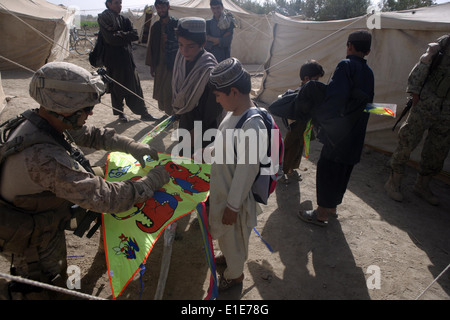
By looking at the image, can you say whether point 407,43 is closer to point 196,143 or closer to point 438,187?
point 438,187

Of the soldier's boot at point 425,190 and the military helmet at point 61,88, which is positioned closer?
the military helmet at point 61,88

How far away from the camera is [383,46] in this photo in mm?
5195

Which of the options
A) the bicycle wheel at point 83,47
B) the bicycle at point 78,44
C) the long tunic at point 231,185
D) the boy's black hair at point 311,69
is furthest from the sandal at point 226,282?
the bicycle wheel at point 83,47

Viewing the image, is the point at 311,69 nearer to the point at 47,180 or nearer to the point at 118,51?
the point at 47,180

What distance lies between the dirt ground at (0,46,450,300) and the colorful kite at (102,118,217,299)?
2.15ft

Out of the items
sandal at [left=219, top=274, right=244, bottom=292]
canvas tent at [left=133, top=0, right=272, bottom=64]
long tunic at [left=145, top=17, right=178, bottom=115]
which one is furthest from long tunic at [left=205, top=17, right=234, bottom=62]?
canvas tent at [left=133, top=0, right=272, bottom=64]

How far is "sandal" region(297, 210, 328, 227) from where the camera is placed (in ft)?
10.8

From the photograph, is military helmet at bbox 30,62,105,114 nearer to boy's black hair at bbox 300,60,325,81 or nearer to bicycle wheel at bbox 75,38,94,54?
boy's black hair at bbox 300,60,325,81

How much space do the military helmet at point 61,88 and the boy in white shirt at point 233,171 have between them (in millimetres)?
810

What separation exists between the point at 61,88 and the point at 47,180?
556 millimetres

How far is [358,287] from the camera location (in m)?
2.56

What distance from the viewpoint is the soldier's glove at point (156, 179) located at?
214 centimetres

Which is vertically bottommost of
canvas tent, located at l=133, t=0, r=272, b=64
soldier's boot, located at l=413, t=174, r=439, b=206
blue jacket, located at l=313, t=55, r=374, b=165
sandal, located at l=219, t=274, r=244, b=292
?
sandal, located at l=219, t=274, r=244, b=292

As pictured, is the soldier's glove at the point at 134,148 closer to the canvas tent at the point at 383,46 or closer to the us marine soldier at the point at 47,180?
the us marine soldier at the point at 47,180
